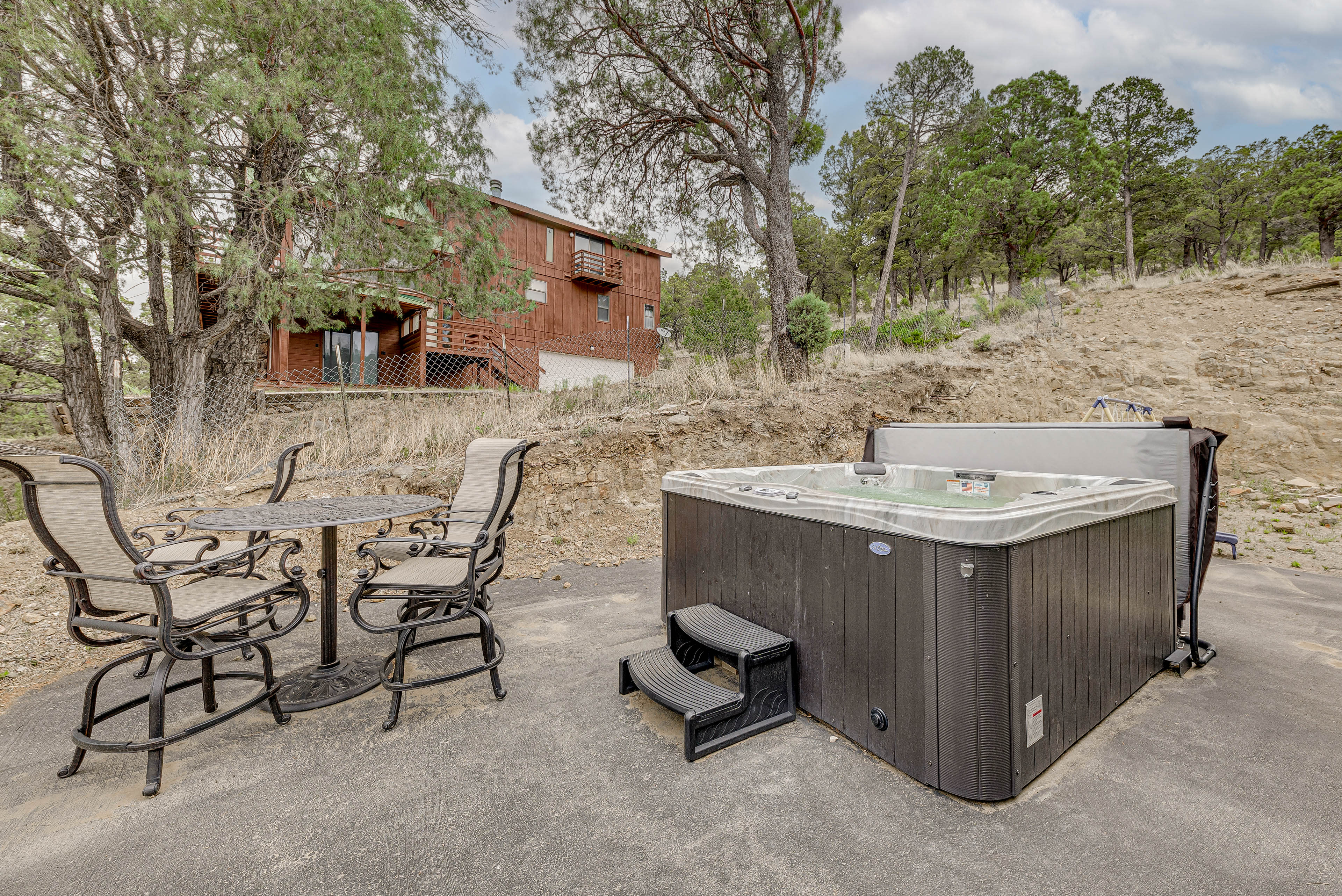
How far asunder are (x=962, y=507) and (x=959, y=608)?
410 mm

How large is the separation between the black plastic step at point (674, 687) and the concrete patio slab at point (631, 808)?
0.53ft

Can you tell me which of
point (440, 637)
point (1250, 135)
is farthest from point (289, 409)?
point (1250, 135)

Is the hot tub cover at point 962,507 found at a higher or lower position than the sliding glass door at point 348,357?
lower

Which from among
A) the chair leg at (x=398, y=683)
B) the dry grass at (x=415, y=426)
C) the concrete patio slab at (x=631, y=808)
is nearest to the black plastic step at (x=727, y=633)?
the concrete patio slab at (x=631, y=808)

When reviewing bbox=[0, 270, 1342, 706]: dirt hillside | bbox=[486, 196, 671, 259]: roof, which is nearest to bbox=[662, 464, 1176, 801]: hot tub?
bbox=[0, 270, 1342, 706]: dirt hillside

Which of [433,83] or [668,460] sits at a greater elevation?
[433,83]

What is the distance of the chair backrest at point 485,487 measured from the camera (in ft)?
8.00

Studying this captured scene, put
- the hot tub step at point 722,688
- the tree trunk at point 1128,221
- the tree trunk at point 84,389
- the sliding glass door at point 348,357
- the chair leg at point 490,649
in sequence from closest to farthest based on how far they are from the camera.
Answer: the hot tub step at point 722,688 < the chair leg at point 490,649 < the tree trunk at point 84,389 < the sliding glass door at point 348,357 < the tree trunk at point 1128,221

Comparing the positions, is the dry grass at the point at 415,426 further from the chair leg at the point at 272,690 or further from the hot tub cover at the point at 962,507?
the hot tub cover at the point at 962,507

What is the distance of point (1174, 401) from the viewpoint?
23.8ft

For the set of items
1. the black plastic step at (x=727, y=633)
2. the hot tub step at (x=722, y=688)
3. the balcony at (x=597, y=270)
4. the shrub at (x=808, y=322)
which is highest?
the balcony at (x=597, y=270)

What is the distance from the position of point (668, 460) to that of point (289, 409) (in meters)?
7.99

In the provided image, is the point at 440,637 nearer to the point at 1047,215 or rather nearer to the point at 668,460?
the point at 668,460

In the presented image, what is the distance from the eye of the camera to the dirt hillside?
13.9ft
